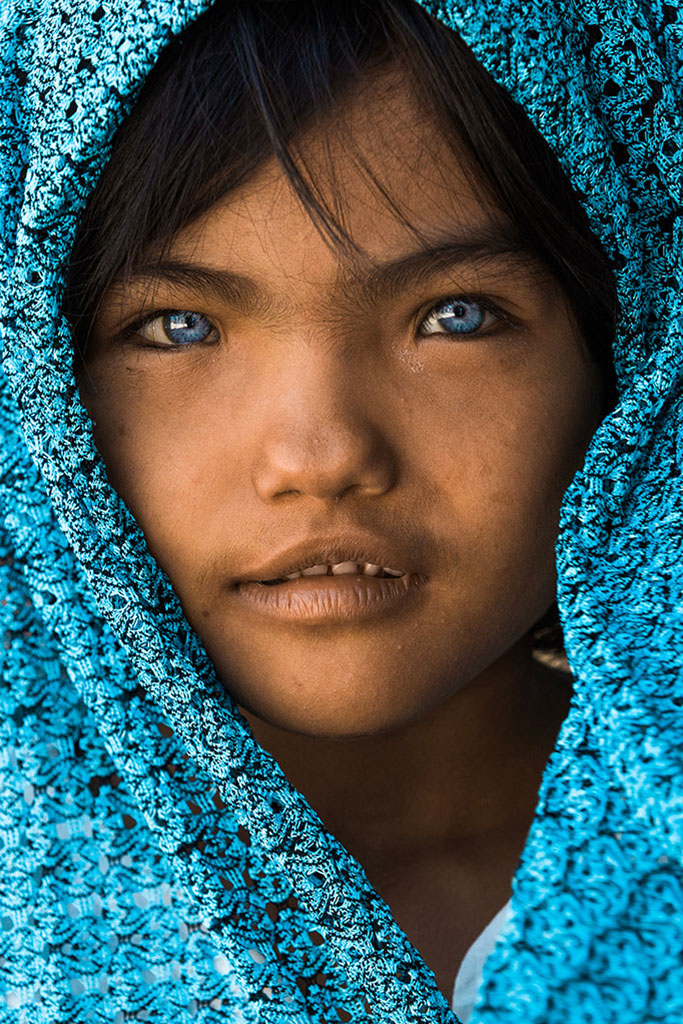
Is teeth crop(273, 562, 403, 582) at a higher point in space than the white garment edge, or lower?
higher

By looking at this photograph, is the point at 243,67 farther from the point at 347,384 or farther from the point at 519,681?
the point at 519,681

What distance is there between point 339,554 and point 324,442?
102mm

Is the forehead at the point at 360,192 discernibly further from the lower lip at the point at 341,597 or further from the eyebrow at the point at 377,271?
the lower lip at the point at 341,597

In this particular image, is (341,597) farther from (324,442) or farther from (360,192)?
(360,192)

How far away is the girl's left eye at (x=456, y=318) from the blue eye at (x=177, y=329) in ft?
0.58

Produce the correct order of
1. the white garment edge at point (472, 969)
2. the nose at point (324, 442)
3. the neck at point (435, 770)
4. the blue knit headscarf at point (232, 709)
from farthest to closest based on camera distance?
the neck at point (435, 770) < the white garment edge at point (472, 969) < the nose at point (324, 442) < the blue knit headscarf at point (232, 709)

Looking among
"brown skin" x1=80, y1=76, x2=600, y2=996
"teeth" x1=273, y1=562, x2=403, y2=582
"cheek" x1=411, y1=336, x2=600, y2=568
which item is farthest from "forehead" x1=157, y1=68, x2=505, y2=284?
"teeth" x1=273, y1=562, x2=403, y2=582

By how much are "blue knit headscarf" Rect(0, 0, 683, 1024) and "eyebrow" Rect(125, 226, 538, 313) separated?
3.3 inches

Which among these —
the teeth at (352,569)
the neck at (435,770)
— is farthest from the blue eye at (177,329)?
the neck at (435,770)

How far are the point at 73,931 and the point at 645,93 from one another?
35.1 inches

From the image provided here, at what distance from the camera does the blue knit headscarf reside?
644 mm

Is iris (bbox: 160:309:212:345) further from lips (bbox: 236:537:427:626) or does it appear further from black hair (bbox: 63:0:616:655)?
lips (bbox: 236:537:427:626)

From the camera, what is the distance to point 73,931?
107 centimetres

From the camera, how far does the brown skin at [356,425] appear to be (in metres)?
0.83
